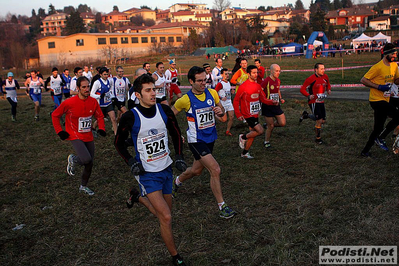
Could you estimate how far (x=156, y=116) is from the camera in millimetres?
4359

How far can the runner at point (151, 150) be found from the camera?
13.8 ft

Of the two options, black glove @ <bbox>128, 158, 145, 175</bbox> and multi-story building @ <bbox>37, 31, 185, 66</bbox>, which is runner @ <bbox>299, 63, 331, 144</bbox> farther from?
multi-story building @ <bbox>37, 31, 185, 66</bbox>

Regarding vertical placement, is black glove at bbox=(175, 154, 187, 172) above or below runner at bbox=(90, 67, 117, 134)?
below

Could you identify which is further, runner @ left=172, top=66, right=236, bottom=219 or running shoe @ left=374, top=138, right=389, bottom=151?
running shoe @ left=374, top=138, right=389, bottom=151

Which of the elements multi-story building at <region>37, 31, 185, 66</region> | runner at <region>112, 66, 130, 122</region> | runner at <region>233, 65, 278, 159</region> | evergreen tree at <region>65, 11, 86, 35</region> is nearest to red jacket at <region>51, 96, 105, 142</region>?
runner at <region>233, 65, 278, 159</region>

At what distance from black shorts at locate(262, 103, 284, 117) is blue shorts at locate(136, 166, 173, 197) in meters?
5.09

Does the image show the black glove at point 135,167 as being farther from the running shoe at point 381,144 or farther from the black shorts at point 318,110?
the running shoe at point 381,144

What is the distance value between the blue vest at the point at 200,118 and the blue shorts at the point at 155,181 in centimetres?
139

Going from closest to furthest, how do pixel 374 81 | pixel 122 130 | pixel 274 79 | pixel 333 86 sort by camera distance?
1. pixel 122 130
2. pixel 374 81
3. pixel 274 79
4. pixel 333 86

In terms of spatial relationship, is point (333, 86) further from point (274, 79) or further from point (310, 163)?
point (310, 163)

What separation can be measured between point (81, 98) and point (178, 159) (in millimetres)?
3233

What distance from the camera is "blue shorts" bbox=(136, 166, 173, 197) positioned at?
427cm

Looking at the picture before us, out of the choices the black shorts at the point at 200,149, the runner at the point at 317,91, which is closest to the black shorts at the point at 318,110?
the runner at the point at 317,91

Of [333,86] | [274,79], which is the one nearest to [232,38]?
[333,86]
